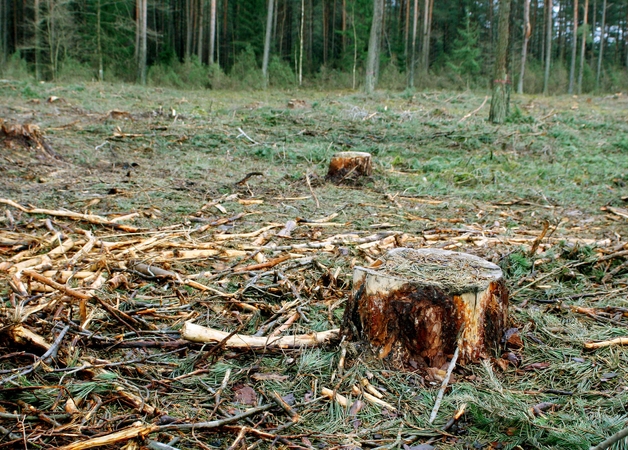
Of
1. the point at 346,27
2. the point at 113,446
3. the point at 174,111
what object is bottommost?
the point at 113,446

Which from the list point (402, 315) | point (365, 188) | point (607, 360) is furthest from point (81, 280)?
point (365, 188)

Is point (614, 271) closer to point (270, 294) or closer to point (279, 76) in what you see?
point (270, 294)

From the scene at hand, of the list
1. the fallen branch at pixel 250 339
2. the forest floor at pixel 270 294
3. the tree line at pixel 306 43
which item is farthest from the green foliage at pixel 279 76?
the fallen branch at pixel 250 339

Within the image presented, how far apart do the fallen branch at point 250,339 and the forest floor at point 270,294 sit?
0.16 ft

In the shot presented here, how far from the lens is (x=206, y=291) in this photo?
12.6 ft

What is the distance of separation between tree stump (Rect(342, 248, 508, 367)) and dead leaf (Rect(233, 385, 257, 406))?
2.23ft

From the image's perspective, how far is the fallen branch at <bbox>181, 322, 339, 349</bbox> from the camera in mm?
2986

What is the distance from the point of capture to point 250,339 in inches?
120

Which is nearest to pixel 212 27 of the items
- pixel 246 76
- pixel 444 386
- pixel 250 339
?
pixel 246 76

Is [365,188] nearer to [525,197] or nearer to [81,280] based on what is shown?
[525,197]

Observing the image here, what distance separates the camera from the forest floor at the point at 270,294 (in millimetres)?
2367

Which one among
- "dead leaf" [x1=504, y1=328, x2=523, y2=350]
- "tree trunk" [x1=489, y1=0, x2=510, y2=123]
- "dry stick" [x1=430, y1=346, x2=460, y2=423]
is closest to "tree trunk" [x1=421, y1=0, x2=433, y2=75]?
"tree trunk" [x1=489, y1=0, x2=510, y2=123]

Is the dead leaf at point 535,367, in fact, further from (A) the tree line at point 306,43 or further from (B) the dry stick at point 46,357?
(A) the tree line at point 306,43

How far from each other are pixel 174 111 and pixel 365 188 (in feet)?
25.3
